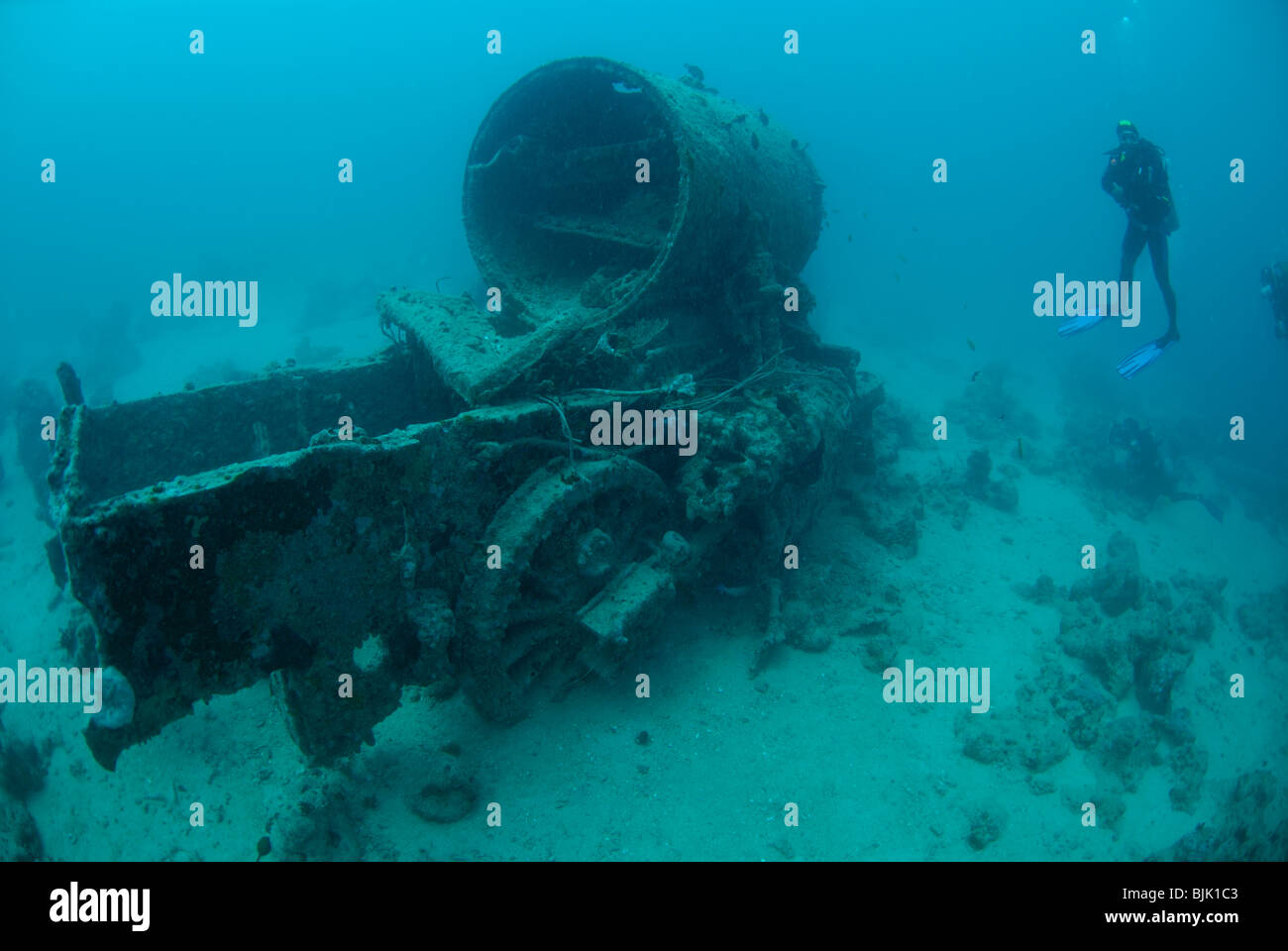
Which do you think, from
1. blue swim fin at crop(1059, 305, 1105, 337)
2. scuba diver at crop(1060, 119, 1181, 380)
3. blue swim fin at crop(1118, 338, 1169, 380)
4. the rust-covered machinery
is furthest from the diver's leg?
the rust-covered machinery

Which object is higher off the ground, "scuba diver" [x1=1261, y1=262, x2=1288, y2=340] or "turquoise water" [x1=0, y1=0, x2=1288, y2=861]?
"scuba diver" [x1=1261, y1=262, x2=1288, y2=340]

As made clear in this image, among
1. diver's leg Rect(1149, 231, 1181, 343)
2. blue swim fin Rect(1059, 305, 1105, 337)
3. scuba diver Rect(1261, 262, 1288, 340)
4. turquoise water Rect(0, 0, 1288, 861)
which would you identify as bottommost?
turquoise water Rect(0, 0, 1288, 861)

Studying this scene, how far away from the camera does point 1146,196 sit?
9820 millimetres

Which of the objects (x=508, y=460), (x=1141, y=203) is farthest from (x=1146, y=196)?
(x=508, y=460)

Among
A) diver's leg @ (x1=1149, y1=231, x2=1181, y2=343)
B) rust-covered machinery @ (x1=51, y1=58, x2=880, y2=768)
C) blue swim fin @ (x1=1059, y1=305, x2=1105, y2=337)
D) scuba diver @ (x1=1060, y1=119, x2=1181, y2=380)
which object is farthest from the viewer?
diver's leg @ (x1=1149, y1=231, x2=1181, y2=343)

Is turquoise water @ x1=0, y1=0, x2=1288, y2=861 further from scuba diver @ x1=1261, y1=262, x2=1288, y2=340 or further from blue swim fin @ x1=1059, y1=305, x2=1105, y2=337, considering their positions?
blue swim fin @ x1=1059, y1=305, x2=1105, y2=337

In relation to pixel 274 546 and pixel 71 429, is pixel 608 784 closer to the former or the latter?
pixel 274 546

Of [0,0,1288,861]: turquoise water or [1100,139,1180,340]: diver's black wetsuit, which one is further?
[1100,139,1180,340]: diver's black wetsuit

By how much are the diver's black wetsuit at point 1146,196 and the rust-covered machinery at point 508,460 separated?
5753 mm

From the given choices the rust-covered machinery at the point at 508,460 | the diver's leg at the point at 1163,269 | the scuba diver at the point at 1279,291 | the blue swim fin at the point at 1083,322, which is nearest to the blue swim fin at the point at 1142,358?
the diver's leg at the point at 1163,269

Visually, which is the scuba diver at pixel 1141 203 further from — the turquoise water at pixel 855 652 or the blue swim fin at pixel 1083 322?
the turquoise water at pixel 855 652

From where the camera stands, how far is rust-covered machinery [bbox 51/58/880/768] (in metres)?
3.02

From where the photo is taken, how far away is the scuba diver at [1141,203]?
9.73 meters

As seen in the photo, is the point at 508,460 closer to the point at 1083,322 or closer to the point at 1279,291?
the point at 1083,322
